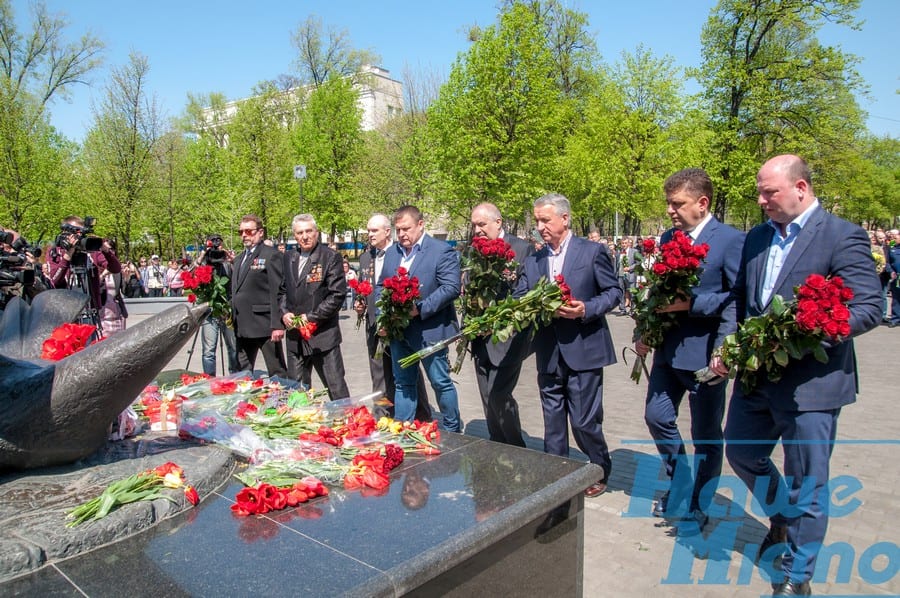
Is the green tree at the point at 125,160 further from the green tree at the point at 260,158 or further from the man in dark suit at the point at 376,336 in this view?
the man in dark suit at the point at 376,336

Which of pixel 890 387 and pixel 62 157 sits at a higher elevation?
pixel 62 157

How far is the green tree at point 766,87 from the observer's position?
87.7 ft

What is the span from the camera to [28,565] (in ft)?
8.16

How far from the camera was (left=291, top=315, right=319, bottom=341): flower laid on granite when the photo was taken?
6500 mm

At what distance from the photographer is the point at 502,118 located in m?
22.9

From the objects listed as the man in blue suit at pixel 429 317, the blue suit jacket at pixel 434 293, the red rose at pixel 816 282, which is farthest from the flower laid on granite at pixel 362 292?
the red rose at pixel 816 282

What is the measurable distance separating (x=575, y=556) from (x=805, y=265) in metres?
1.95

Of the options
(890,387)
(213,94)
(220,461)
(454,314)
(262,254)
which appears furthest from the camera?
(213,94)

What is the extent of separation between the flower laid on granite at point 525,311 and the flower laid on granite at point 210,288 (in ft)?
13.2

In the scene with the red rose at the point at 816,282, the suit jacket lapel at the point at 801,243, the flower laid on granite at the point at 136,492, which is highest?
the suit jacket lapel at the point at 801,243

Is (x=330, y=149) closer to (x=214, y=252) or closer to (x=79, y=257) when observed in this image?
(x=214, y=252)

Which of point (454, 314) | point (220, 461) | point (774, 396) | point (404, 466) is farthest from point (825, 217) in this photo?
point (220, 461)

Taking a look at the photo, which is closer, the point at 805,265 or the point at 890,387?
the point at 805,265

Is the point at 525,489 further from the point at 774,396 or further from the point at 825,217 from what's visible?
the point at 825,217
